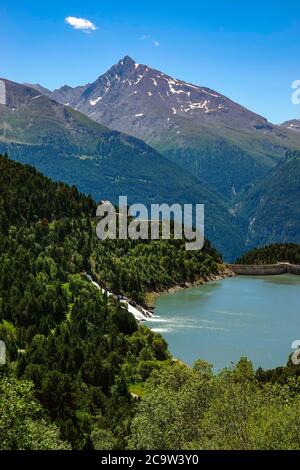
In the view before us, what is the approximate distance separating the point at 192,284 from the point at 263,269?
31430 mm

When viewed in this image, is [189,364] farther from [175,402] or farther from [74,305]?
[175,402]

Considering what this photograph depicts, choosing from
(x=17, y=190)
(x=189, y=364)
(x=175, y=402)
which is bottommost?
(x=189, y=364)

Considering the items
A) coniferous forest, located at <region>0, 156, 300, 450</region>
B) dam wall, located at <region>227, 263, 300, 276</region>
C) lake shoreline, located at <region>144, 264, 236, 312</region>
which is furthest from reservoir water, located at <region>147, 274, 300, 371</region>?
dam wall, located at <region>227, 263, 300, 276</region>

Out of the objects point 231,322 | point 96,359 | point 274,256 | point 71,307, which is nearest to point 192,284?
point 274,256

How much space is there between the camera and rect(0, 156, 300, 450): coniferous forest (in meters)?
45.0

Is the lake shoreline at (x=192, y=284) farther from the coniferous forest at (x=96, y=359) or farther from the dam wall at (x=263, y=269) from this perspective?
the dam wall at (x=263, y=269)

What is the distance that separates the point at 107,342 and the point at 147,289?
5456 cm

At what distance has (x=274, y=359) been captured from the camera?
299 feet

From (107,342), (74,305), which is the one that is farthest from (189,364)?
(74,305)

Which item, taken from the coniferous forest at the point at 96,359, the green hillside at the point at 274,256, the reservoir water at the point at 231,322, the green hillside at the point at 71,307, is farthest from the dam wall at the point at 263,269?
the reservoir water at the point at 231,322

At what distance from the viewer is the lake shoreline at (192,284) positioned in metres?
135

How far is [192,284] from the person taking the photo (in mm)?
157500

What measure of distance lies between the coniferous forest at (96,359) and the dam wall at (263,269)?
7.76 meters
